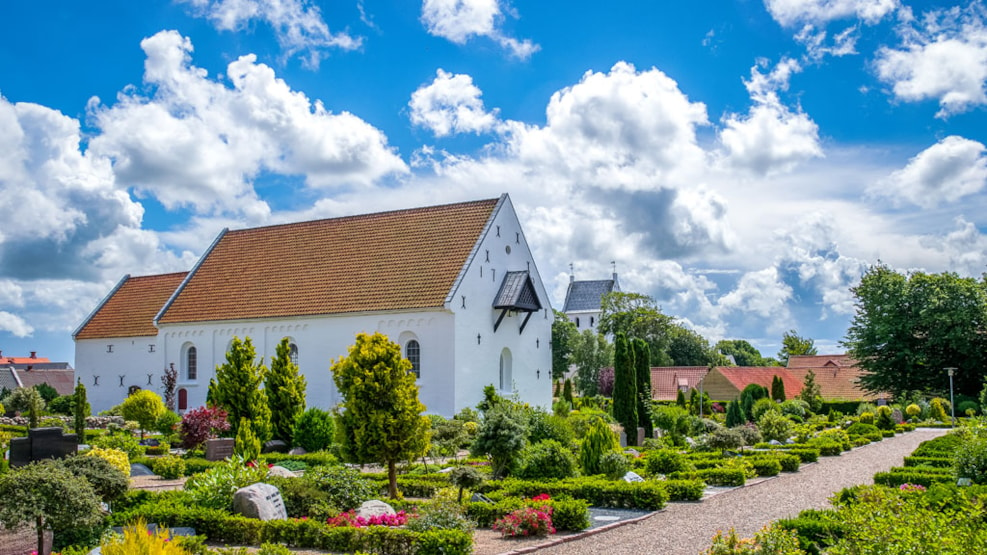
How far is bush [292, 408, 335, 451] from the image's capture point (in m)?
21.7

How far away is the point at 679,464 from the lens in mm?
16656

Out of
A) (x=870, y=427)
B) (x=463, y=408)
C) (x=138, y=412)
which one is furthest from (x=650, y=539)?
(x=870, y=427)

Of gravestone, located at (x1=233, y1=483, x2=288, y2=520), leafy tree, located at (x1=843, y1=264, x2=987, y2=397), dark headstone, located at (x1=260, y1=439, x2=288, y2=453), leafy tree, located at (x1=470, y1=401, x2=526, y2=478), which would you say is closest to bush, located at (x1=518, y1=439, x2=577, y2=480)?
leafy tree, located at (x1=470, y1=401, x2=526, y2=478)

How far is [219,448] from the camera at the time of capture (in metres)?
19.5

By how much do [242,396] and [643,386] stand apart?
13912mm

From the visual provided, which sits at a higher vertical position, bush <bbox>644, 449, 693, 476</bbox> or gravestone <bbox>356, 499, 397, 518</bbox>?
gravestone <bbox>356, 499, 397, 518</bbox>

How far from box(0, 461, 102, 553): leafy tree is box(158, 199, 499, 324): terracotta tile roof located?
19.5 metres

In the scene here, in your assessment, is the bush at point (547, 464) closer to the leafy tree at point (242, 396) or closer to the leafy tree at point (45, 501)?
the leafy tree at point (45, 501)

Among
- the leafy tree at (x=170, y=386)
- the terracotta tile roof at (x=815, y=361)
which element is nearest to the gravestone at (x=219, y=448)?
the leafy tree at (x=170, y=386)

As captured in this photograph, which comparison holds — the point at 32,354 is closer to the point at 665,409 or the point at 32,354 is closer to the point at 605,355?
the point at 605,355

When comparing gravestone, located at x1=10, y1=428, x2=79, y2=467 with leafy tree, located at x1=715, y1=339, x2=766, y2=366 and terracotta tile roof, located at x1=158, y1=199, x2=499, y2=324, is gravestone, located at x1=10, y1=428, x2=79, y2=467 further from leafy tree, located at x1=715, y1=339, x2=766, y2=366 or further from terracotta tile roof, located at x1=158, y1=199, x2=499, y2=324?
leafy tree, located at x1=715, y1=339, x2=766, y2=366

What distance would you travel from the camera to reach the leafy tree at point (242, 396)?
21016 millimetres

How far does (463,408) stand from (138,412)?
10.8 m

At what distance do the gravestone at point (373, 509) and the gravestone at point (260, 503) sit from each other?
3.70 feet
